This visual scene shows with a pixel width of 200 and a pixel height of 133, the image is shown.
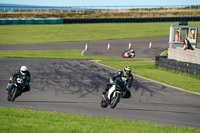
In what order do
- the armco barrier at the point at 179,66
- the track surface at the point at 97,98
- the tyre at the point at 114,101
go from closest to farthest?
the track surface at the point at 97,98, the tyre at the point at 114,101, the armco barrier at the point at 179,66

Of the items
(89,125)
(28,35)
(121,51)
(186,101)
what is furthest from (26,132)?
(28,35)

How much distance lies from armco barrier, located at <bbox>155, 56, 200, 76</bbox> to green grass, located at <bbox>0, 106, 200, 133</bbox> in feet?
44.3

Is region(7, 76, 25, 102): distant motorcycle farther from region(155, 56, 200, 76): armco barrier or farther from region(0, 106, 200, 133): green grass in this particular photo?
region(155, 56, 200, 76): armco barrier

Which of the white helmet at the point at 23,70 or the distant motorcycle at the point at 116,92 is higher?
the white helmet at the point at 23,70

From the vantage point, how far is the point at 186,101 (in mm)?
17125

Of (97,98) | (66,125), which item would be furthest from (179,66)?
(66,125)

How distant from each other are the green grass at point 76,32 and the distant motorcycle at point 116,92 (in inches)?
1525

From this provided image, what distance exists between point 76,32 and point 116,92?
47.3 metres

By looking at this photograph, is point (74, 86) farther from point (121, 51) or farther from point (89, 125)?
point (121, 51)

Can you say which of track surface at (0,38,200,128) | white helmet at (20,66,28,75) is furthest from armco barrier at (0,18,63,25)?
white helmet at (20,66,28,75)

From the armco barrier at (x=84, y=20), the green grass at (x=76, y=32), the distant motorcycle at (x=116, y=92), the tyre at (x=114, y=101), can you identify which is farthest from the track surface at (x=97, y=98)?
the armco barrier at (x=84, y=20)

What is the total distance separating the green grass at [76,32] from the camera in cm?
5562

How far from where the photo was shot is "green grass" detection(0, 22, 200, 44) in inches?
2190

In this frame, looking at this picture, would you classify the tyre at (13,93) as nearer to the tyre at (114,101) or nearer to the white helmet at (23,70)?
the white helmet at (23,70)
